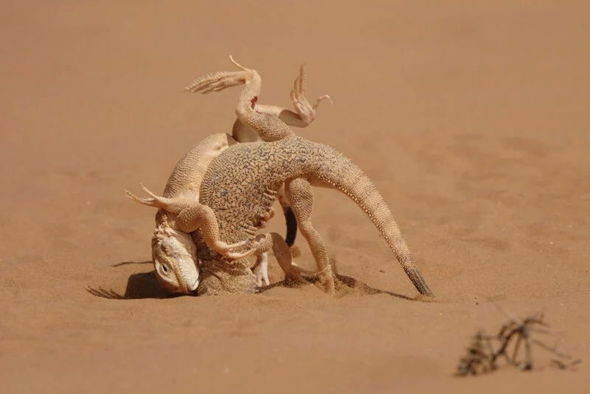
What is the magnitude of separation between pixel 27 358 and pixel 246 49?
40.2ft

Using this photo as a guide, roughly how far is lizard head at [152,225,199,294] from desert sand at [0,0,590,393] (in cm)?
26

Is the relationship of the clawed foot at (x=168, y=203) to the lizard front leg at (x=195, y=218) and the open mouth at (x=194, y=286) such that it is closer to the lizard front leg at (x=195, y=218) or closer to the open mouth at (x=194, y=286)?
the lizard front leg at (x=195, y=218)

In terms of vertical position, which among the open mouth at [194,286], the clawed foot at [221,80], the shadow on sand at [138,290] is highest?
the clawed foot at [221,80]

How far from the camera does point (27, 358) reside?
652 cm

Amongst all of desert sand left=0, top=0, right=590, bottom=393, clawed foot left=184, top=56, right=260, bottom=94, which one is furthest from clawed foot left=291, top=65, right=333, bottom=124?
desert sand left=0, top=0, right=590, bottom=393

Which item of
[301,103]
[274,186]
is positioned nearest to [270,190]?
[274,186]

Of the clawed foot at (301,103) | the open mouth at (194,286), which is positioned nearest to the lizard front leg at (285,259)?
the open mouth at (194,286)

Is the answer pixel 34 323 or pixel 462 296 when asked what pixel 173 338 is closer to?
pixel 34 323

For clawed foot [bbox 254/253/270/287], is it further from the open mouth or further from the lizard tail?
the lizard tail

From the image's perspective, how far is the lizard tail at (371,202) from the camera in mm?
8344

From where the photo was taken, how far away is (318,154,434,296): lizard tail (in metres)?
8.34

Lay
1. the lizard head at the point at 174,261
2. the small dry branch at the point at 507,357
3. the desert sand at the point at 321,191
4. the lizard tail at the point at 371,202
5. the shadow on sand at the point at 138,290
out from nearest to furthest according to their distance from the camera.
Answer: the small dry branch at the point at 507,357 → the desert sand at the point at 321,191 → the lizard head at the point at 174,261 → the lizard tail at the point at 371,202 → the shadow on sand at the point at 138,290

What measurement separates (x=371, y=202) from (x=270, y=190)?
0.86 m

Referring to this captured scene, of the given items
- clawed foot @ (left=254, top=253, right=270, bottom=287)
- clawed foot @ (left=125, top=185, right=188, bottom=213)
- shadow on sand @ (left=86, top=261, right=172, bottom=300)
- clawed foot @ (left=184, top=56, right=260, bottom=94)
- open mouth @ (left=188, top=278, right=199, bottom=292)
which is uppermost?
clawed foot @ (left=184, top=56, right=260, bottom=94)
